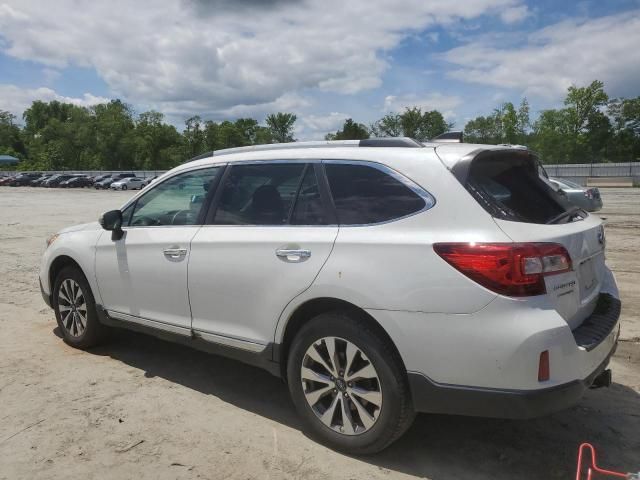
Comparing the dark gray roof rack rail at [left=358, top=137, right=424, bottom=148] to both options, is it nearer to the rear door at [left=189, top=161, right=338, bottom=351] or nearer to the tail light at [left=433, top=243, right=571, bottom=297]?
the rear door at [left=189, top=161, right=338, bottom=351]

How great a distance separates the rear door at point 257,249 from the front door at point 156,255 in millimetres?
166

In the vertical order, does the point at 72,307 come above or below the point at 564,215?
below

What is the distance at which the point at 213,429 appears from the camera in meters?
3.59

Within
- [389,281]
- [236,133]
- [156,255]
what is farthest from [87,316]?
[236,133]

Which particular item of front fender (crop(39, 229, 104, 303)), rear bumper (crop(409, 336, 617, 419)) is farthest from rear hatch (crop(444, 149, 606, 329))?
front fender (crop(39, 229, 104, 303))

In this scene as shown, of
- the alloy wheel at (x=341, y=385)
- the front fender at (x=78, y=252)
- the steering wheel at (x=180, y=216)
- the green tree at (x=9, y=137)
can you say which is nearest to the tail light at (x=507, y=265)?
the alloy wheel at (x=341, y=385)

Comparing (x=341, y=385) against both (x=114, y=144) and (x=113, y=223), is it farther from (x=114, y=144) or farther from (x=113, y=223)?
(x=114, y=144)

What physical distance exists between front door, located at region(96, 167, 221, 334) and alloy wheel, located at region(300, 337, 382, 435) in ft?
3.81

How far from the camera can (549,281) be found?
2.74m

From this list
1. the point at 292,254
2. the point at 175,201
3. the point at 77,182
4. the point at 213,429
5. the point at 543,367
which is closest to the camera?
the point at 543,367

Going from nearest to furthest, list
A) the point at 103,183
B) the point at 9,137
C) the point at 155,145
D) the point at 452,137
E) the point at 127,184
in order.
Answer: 1. the point at 452,137
2. the point at 127,184
3. the point at 103,183
4. the point at 155,145
5. the point at 9,137

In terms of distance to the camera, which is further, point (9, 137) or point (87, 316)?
point (9, 137)

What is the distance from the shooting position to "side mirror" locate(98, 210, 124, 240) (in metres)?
4.51

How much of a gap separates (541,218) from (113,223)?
328cm
